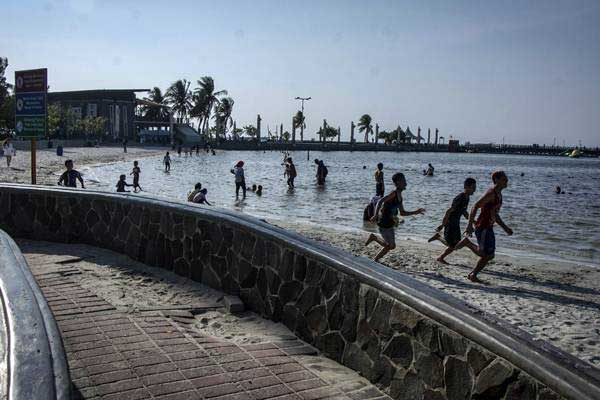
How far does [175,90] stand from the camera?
10594 cm

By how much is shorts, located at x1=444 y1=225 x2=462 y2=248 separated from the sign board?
709cm

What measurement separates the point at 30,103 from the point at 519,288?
876 cm

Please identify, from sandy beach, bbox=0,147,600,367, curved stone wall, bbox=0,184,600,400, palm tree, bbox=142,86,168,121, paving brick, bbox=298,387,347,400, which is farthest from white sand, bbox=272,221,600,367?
palm tree, bbox=142,86,168,121

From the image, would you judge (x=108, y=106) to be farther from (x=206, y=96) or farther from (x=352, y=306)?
(x=352, y=306)

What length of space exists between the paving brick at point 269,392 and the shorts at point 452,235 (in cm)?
632

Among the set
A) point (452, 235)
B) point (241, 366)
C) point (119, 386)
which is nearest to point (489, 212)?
point (452, 235)

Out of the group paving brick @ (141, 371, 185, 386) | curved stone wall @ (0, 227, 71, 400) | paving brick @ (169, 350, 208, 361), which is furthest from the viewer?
paving brick @ (169, 350, 208, 361)

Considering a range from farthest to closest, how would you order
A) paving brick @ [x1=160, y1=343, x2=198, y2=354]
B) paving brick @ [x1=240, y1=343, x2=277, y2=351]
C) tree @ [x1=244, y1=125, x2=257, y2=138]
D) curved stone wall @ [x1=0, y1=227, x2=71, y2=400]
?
tree @ [x1=244, y1=125, x2=257, y2=138] < paving brick @ [x1=240, y1=343, x2=277, y2=351] < paving brick @ [x1=160, y1=343, x2=198, y2=354] < curved stone wall @ [x1=0, y1=227, x2=71, y2=400]

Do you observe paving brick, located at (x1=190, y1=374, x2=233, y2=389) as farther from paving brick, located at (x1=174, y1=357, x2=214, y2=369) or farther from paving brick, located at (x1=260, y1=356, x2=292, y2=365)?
paving brick, located at (x1=260, y1=356, x2=292, y2=365)

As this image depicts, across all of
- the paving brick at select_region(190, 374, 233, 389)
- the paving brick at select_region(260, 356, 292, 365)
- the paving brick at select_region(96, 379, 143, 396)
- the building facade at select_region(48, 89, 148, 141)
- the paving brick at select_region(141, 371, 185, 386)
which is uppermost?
the building facade at select_region(48, 89, 148, 141)

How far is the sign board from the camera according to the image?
953cm

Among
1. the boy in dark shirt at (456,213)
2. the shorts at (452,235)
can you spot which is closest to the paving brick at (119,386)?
the boy in dark shirt at (456,213)

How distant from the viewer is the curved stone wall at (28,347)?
193cm

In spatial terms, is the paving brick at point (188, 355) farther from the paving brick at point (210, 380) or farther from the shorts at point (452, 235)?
the shorts at point (452, 235)
